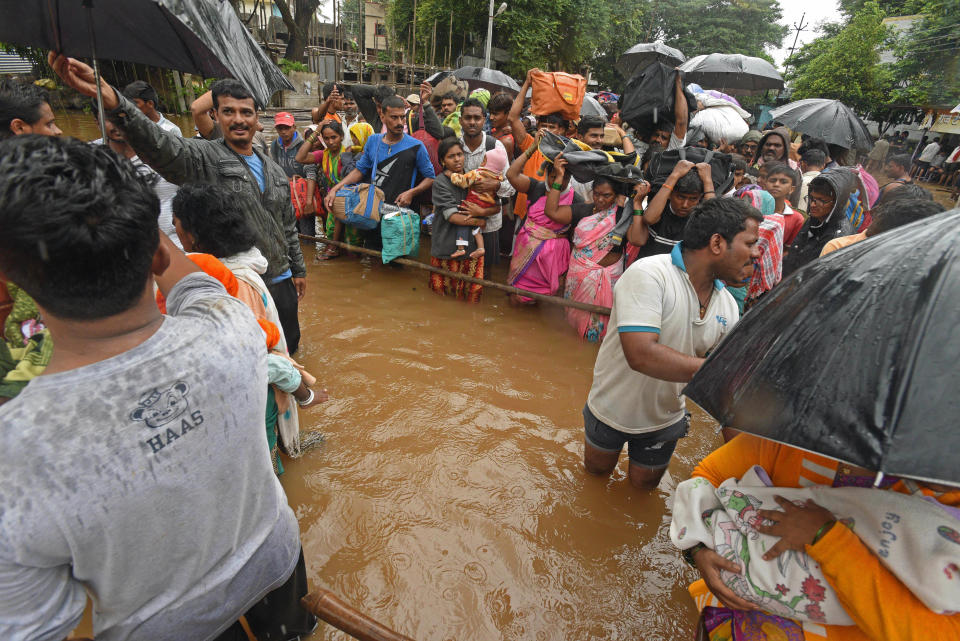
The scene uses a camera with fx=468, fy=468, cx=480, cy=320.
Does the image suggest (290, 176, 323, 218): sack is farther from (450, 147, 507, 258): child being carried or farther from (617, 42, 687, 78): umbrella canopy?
(617, 42, 687, 78): umbrella canopy

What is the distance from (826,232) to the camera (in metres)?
3.86

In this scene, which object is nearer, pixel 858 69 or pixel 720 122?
pixel 720 122

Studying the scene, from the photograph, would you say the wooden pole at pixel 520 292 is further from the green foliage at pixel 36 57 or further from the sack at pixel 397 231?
the green foliage at pixel 36 57

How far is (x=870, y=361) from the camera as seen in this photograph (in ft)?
3.13

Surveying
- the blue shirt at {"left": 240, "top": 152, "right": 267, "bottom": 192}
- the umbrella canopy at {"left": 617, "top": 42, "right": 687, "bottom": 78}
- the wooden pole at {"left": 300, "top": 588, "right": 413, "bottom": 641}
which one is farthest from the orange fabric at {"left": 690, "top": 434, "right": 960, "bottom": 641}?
the umbrella canopy at {"left": 617, "top": 42, "right": 687, "bottom": 78}

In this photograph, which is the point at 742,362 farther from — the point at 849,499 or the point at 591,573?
the point at 591,573

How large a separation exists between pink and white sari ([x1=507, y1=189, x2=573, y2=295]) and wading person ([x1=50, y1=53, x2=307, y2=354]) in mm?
2162

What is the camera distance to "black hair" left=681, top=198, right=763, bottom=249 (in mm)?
1948

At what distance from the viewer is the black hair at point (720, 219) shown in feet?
6.39

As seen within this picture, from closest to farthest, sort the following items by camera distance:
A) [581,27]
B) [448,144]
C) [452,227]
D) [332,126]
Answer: [448,144] < [452,227] < [332,126] < [581,27]

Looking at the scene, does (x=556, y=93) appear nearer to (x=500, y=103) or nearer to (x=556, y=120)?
(x=556, y=120)

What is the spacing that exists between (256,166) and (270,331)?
4.47 feet

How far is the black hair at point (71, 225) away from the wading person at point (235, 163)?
5.22 ft

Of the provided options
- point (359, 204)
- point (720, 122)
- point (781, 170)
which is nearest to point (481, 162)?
point (359, 204)
